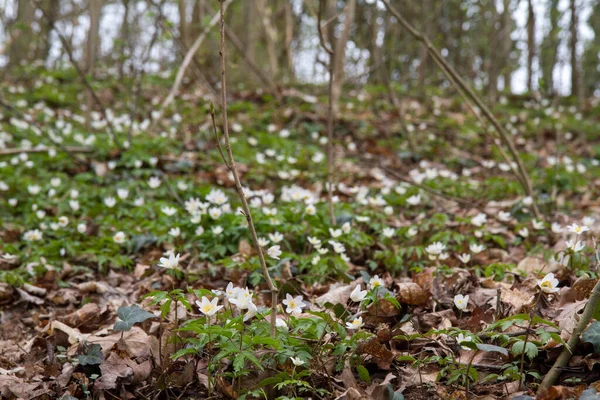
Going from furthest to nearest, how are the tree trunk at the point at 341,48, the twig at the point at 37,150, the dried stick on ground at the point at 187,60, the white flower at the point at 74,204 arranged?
the tree trunk at the point at 341,48 → the dried stick on ground at the point at 187,60 → the twig at the point at 37,150 → the white flower at the point at 74,204

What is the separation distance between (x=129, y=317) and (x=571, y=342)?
5.89ft

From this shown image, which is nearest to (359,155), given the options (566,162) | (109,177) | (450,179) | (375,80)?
(450,179)

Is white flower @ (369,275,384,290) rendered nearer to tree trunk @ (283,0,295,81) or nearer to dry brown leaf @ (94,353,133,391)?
dry brown leaf @ (94,353,133,391)

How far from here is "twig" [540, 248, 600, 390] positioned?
1.89 m

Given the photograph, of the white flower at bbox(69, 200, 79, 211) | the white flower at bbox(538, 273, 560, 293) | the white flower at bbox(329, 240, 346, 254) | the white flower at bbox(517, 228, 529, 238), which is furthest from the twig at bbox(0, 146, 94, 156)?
the white flower at bbox(538, 273, 560, 293)

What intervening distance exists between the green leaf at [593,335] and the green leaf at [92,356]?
6.49 feet

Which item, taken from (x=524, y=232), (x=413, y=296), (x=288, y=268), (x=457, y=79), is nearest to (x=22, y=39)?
(x=457, y=79)

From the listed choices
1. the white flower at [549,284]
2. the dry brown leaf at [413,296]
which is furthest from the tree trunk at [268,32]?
the white flower at [549,284]

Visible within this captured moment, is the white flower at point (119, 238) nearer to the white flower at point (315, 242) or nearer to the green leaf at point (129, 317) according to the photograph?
the white flower at point (315, 242)

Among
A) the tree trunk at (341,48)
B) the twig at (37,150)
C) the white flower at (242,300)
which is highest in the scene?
the tree trunk at (341,48)

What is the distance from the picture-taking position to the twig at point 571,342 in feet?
6.19

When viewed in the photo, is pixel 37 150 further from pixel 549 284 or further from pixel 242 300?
pixel 549 284

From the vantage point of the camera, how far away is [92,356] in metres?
2.30

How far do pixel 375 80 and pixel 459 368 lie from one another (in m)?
14.1
